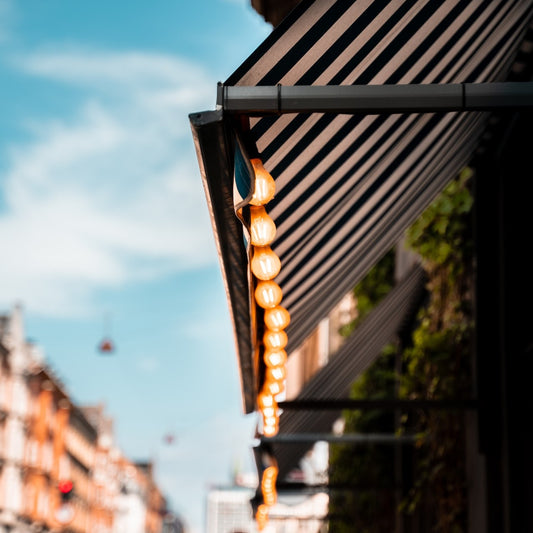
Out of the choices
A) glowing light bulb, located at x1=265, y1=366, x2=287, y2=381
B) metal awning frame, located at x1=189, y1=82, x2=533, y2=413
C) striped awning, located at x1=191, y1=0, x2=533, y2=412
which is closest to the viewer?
metal awning frame, located at x1=189, y1=82, x2=533, y2=413

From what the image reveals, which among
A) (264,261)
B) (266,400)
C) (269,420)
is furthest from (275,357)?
(264,261)

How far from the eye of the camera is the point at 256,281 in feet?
13.3

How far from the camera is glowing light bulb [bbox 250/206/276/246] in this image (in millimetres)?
3420

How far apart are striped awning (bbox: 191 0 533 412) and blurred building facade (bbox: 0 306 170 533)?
58.2 ft

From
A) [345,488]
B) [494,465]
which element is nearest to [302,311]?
[494,465]

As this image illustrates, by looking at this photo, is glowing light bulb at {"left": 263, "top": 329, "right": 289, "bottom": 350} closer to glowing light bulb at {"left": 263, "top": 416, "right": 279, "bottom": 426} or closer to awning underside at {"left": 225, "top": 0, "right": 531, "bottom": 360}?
awning underside at {"left": 225, "top": 0, "right": 531, "bottom": 360}

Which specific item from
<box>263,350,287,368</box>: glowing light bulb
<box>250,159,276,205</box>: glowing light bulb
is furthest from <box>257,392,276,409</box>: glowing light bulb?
<box>250,159,276,205</box>: glowing light bulb

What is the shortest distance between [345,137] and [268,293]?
2.70 feet

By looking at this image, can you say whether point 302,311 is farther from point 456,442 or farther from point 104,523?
point 104,523

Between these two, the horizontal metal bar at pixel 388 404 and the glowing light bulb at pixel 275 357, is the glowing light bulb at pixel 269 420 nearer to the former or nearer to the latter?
the horizontal metal bar at pixel 388 404

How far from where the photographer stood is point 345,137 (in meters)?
4.27

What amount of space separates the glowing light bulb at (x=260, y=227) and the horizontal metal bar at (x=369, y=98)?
46 cm

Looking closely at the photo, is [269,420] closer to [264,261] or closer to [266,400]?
[266,400]

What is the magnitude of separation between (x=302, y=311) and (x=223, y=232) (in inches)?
116
